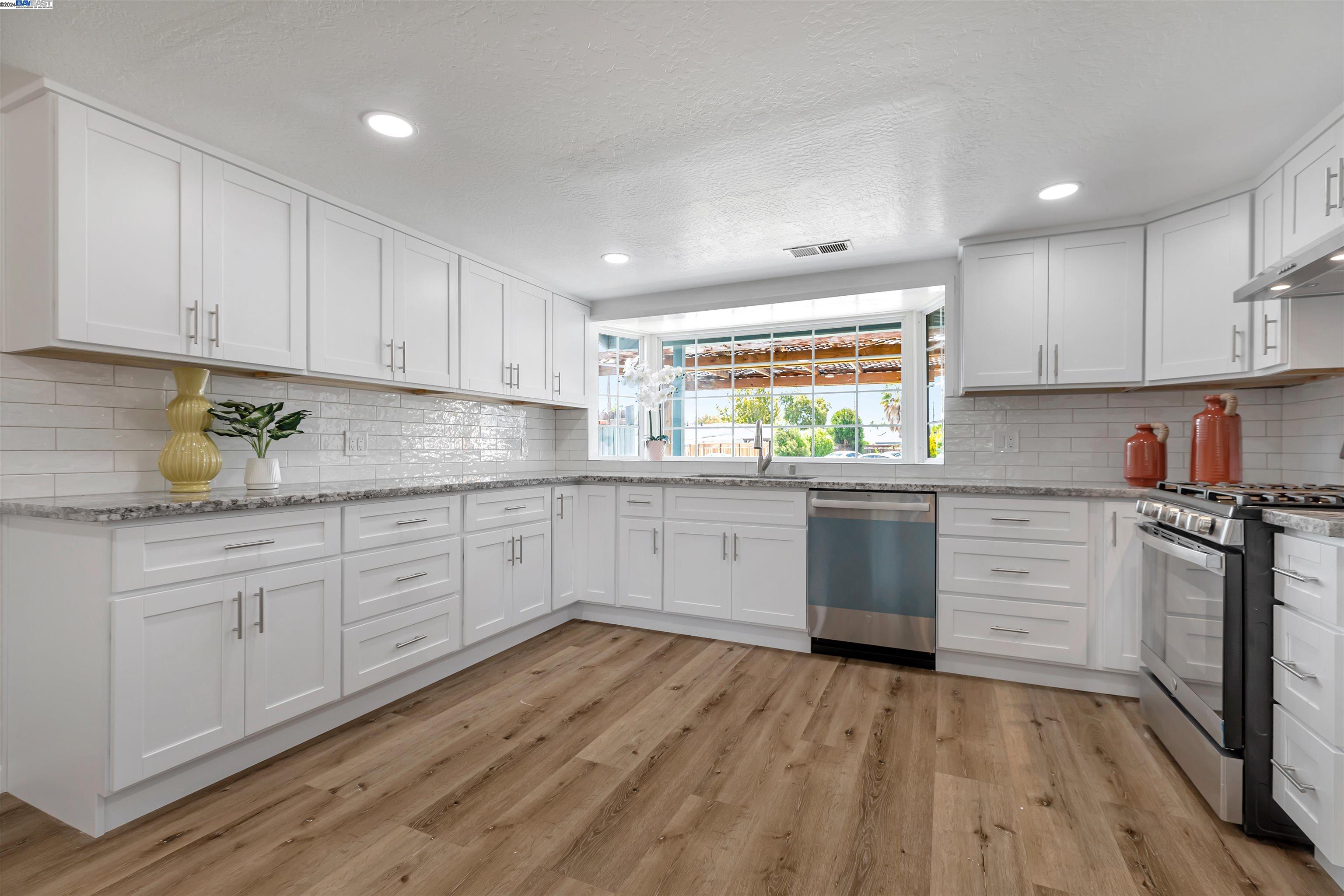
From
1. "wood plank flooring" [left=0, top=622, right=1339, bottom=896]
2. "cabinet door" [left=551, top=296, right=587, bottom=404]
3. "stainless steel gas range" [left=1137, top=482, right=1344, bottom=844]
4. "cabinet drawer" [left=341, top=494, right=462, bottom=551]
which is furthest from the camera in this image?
"cabinet door" [left=551, top=296, right=587, bottom=404]

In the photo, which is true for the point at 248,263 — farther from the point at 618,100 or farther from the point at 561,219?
the point at 618,100

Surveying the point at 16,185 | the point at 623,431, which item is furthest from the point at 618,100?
the point at 623,431

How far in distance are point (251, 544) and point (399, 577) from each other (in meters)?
0.67

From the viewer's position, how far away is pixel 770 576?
135 inches

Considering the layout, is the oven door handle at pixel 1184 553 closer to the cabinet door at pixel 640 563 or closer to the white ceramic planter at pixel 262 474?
the cabinet door at pixel 640 563

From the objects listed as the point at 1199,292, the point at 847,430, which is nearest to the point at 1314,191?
the point at 1199,292

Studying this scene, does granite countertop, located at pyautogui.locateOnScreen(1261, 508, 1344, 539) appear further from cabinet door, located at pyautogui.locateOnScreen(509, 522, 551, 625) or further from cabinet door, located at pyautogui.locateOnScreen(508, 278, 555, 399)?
cabinet door, located at pyautogui.locateOnScreen(508, 278, 555, 399)

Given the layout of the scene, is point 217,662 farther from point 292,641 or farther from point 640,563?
point 640,563

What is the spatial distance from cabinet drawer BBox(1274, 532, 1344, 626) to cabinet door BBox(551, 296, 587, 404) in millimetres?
3523

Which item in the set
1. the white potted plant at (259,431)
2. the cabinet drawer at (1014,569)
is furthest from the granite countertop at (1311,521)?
the white potted plant at (259,431)

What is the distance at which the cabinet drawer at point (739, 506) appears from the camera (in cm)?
339

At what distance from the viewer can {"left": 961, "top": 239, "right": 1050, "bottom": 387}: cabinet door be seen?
10.3 feet

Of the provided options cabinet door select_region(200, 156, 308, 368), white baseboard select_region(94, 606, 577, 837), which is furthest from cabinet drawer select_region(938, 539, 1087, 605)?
cabinet door select_region(200, 156, 308, 368)

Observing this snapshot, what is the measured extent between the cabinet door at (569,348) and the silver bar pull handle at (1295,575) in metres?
3.52
